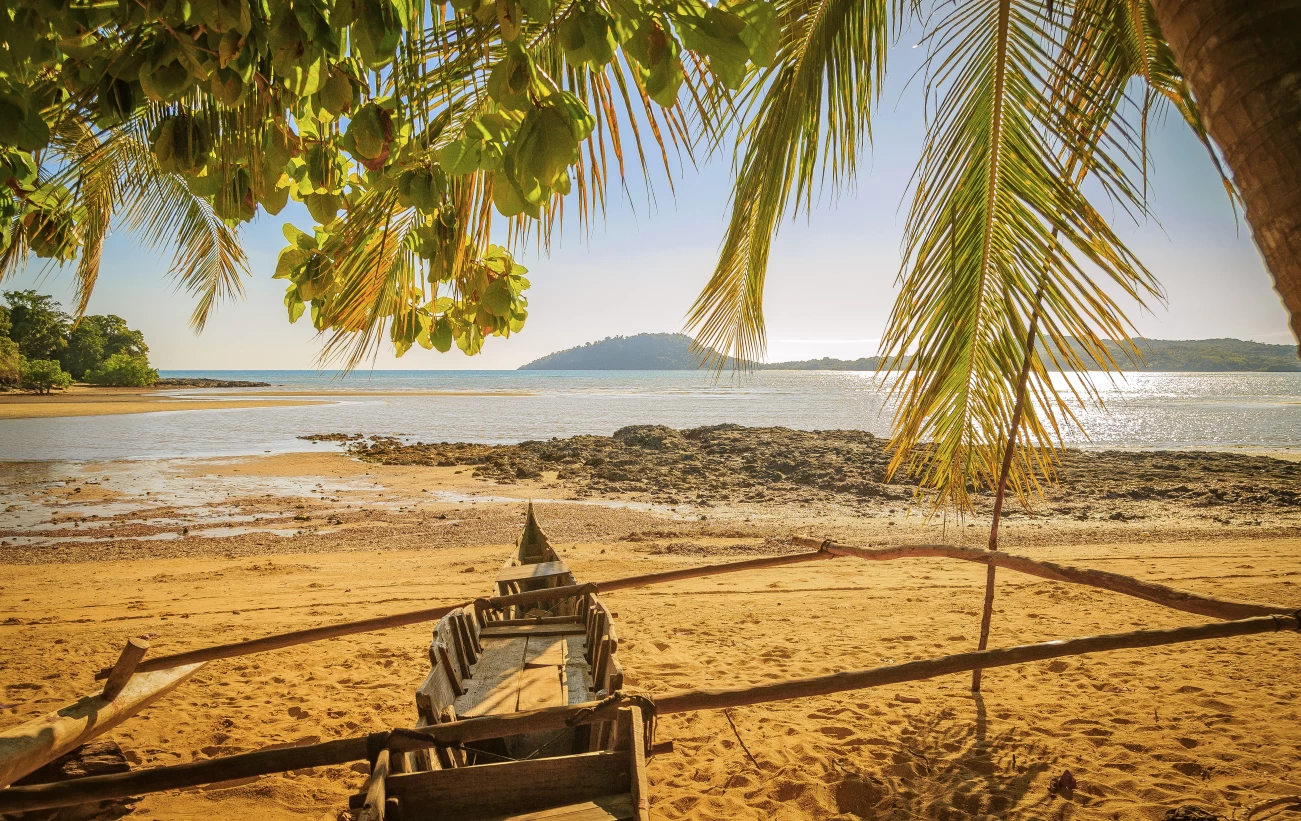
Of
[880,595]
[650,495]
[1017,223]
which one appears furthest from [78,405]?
[1017,223]

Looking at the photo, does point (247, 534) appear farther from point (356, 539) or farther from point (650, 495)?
point (650, 495)

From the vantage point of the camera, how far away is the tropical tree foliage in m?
1.25

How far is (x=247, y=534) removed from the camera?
10.9m

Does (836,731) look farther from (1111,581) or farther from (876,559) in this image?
(1111,581)

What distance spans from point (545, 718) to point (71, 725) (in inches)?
80.0

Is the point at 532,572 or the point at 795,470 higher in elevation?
the point at 532,572

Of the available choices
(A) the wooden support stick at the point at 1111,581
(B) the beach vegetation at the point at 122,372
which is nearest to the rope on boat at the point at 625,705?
(A) the wooden support stick at the point at 1111,581

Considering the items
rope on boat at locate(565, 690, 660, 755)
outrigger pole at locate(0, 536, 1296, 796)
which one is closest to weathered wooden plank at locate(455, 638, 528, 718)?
outrigger pole at locate(0, 536, 1296, 796)

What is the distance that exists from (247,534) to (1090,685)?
1153 cm

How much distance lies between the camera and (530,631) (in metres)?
4.70

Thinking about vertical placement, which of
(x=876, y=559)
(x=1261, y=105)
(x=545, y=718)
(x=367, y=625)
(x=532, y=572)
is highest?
(x=1261, y=105)

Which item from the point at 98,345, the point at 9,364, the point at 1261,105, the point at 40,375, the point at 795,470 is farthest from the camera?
the point at 98,345

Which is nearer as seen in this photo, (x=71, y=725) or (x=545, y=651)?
(x=71, y=725)

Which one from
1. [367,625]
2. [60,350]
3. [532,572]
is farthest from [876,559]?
[60,350]
